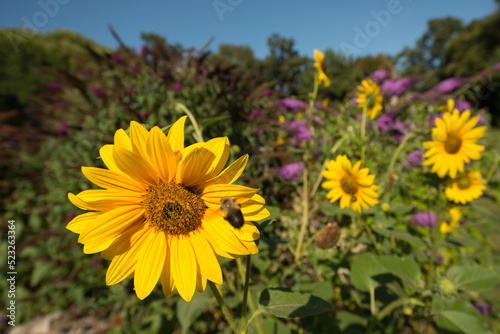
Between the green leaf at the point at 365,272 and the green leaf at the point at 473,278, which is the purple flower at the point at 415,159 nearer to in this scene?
the green leaf at the point at 473,278

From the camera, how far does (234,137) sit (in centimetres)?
200

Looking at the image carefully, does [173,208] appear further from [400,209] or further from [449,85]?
[449,85]

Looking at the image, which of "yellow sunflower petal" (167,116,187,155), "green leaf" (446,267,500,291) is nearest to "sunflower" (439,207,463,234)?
"green leaf" (446,267,500,291)

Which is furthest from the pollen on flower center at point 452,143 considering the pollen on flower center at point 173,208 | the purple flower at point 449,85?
the purple flower at point 449,85

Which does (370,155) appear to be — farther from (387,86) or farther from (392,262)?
(387,86)

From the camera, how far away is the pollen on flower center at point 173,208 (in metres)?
0.76

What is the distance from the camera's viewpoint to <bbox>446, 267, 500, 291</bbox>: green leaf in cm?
109

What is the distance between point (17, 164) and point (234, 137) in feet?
12.2

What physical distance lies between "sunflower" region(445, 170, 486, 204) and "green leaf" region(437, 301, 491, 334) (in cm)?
58

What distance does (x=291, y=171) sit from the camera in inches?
A: 77.8

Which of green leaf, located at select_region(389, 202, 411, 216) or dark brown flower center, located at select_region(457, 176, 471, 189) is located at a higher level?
dark brown flower center, located at select_region(457, 176, 471, 189)

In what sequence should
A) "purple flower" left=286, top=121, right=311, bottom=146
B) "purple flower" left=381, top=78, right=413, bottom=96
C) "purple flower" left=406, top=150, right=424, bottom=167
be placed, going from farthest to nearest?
1. "purple flower" left=381, top=78, right=413, bottom=96
2. "purple flower" left=286, top=121, right=311, bottom=146
3. "purple flower" left=406, top=150, right=424, bottom=167

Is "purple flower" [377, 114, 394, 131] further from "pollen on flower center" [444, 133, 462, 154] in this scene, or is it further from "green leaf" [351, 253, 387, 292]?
"green leaf" [351, 253, 387, 292]

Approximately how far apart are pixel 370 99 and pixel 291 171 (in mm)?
829
